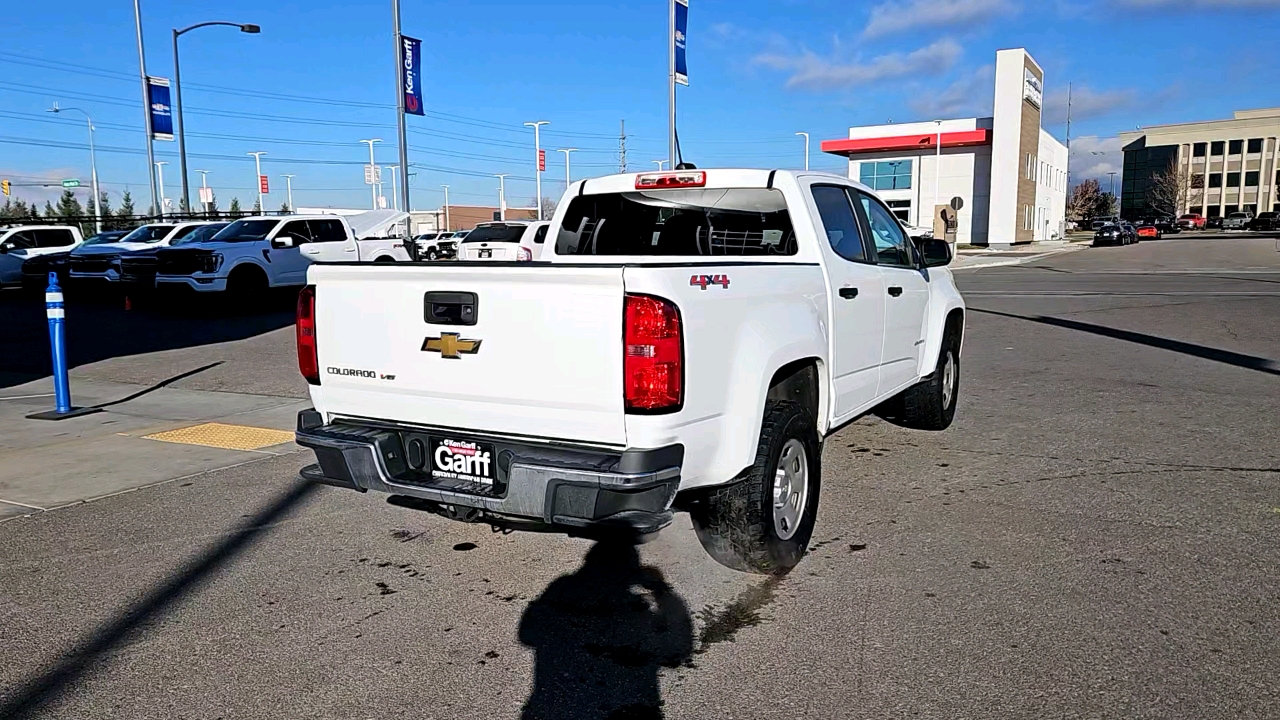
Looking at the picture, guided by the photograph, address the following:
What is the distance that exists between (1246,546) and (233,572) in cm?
497

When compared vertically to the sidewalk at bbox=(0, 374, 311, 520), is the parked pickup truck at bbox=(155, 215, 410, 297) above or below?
above

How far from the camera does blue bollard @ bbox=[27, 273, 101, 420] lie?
8.66 metres

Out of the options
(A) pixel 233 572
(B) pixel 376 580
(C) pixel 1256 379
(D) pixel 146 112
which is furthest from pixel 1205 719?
(D) pixel 146 112

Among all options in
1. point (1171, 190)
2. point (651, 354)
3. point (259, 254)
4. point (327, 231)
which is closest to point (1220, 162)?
point (1171, 190)

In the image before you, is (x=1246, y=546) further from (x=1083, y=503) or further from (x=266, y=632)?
(x=266, y=632)

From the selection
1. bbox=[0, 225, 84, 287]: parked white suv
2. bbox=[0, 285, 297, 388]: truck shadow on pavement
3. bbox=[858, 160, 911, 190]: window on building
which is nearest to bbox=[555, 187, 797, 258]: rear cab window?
bbox=[0, 285, 297, 388]: truck shadow on pavement

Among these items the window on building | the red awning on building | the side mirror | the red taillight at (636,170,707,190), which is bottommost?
the side mirror

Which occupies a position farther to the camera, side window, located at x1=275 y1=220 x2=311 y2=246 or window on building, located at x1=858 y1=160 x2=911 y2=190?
window on building, located at x1=858 y1=160 x2=911 y2=190

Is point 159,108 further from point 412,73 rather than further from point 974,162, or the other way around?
point 974,162

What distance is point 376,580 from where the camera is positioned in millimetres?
4539

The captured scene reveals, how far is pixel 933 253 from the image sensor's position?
6.72 meters

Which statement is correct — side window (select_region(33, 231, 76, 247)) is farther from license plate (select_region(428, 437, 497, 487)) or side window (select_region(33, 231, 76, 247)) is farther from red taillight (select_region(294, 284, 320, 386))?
license plate (select_region(428, 437, 497, 487))

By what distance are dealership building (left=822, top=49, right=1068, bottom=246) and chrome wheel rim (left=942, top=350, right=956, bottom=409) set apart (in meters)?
53.3

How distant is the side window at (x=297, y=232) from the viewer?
2011cm
